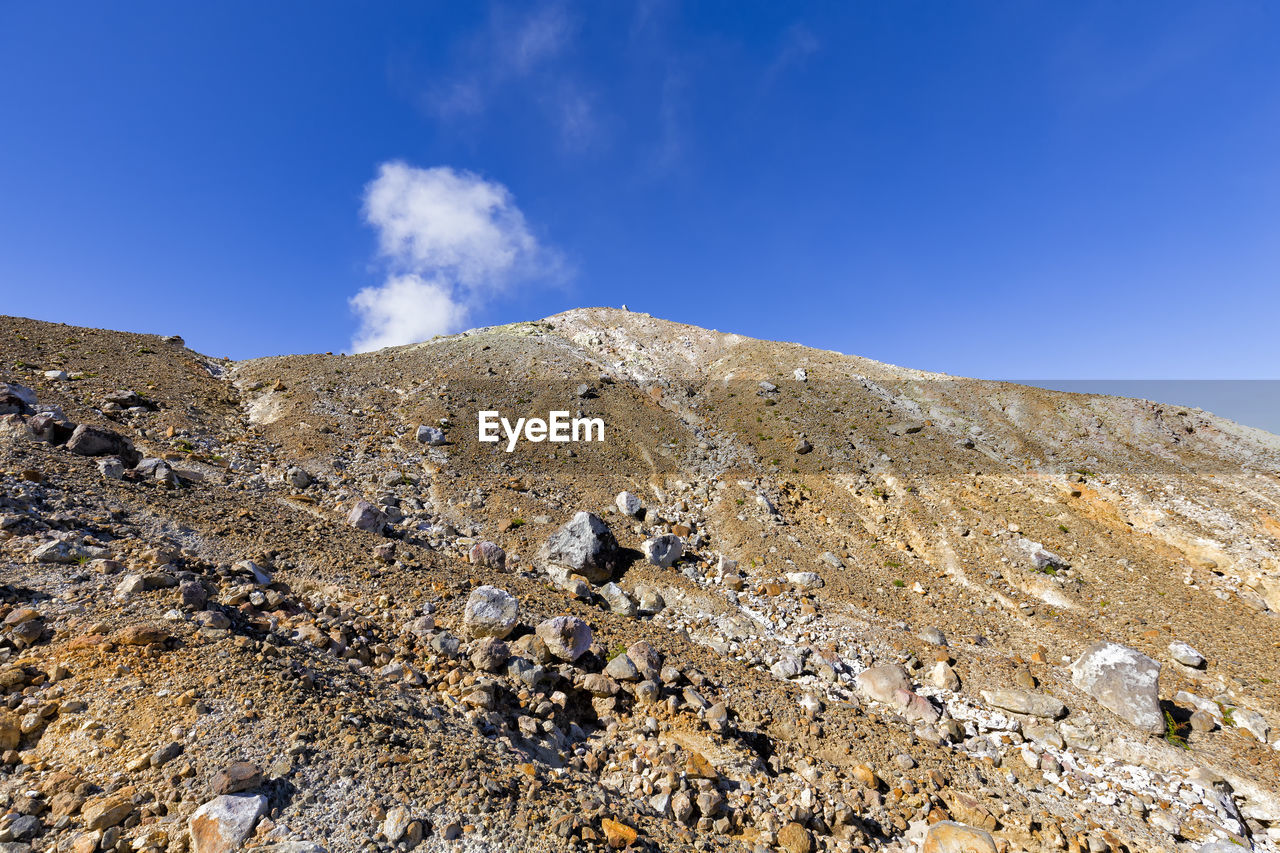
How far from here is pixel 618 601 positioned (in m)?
16.6

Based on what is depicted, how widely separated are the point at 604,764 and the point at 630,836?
256 cm

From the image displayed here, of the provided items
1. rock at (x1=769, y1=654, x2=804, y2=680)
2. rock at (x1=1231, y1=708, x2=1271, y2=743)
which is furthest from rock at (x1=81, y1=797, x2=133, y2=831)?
rock at (x1=1231, y1=708, x2=1271, y2=743)

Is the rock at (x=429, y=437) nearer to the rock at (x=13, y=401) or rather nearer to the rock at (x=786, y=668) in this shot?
the rock at (x=13, y=401)

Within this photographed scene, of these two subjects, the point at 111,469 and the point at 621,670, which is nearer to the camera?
the point at 621,670

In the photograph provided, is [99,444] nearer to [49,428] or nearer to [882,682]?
[49,428]

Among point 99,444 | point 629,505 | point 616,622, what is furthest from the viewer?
point 629,505

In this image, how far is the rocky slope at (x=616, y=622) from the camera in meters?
6.96

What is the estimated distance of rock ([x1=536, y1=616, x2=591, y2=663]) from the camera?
11898 mm

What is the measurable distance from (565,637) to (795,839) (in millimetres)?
5976

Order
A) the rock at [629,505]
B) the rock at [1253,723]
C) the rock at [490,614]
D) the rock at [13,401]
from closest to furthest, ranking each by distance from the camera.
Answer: the rock at [490,614], the rock at [1253,723], the rock at [13,401], the rock at [629,505]

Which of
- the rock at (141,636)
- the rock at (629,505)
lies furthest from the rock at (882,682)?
the rock at (141,636)

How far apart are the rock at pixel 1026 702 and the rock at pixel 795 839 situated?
802cm

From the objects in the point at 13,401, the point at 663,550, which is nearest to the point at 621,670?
the point at 663,550

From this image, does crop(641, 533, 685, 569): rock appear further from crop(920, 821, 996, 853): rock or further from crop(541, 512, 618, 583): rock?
crop(920, 821, 996, 853): rock
